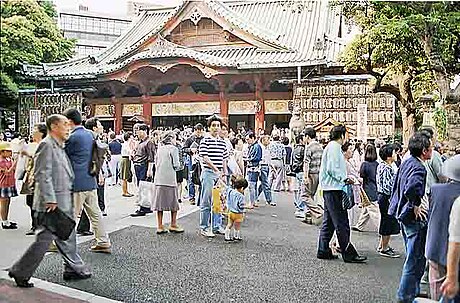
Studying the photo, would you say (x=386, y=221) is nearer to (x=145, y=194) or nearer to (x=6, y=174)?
(x=145, y=194)

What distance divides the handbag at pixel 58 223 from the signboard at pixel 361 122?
10585 millimetres

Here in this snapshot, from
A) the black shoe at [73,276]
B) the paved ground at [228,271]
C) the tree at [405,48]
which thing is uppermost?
the tree at [405,48]

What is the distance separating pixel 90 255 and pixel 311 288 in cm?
228

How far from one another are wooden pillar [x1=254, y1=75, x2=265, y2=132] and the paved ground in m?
9.51

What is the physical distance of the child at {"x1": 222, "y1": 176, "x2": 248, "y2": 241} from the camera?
6102 millimetres

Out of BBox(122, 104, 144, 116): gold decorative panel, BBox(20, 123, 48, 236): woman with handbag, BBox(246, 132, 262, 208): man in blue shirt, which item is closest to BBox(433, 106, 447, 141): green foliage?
BBox(246, 132, 262, 208): man in blue shirt

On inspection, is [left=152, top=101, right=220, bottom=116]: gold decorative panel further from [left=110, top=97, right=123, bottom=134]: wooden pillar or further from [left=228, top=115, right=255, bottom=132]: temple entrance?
[left=110, top=97, right=123, bottom=134]: wooden pillar

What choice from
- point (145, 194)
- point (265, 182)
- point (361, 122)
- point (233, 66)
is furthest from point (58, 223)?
point (233, 66)

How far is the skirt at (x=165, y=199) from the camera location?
6196 millimetres

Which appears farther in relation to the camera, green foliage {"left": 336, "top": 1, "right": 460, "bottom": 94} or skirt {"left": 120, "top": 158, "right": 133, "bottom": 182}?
skirt {"left": 120, "top": 158, "right": 133, "bottom": 182}

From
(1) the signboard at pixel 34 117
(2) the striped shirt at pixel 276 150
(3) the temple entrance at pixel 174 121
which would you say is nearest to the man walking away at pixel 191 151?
(2) the striped shirt at pixel 276 150

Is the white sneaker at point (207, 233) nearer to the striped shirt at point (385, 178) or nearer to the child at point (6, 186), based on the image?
the striped shirt at point (385, 178)

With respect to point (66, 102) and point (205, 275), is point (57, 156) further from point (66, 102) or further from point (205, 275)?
point (205, 275)

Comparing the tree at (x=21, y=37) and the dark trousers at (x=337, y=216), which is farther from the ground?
the tree at (x=21, y=37)
